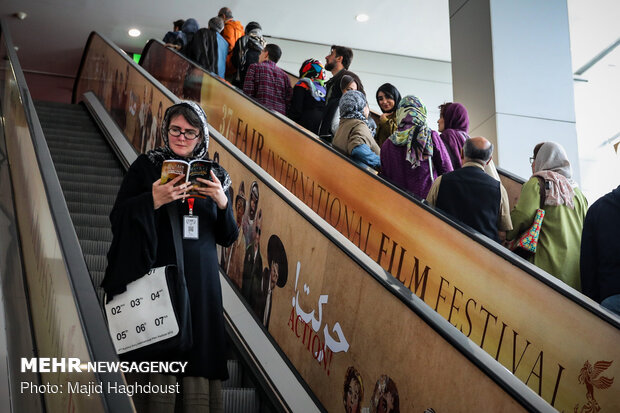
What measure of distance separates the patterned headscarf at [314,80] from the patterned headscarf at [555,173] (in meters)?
3.26

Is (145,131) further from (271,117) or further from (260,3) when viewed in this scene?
(260,3)

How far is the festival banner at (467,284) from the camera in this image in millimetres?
3301

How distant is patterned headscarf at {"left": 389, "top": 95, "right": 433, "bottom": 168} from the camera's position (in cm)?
532

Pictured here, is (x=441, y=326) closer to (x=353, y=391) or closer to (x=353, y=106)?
(x=353, y=391)

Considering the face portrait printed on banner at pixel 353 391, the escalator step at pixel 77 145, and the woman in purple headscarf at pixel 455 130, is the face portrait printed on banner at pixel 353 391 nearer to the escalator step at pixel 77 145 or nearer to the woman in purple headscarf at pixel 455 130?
the woman in purple headscarf at pixel 455 130

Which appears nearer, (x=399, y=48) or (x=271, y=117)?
(x=271, y=117)

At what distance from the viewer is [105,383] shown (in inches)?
73.0

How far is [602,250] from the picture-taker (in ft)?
12.3

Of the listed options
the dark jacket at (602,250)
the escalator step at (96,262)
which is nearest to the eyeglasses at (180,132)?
the dark jacket at (602,250)

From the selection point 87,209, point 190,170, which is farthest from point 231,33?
point 190,170

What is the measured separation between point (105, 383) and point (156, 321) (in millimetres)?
926

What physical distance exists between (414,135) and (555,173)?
1090 millimetres

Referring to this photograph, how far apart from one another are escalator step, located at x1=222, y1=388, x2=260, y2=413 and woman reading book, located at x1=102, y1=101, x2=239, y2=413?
89 centimetres

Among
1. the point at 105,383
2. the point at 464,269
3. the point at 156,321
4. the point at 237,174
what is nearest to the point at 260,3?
the point at 237,174
